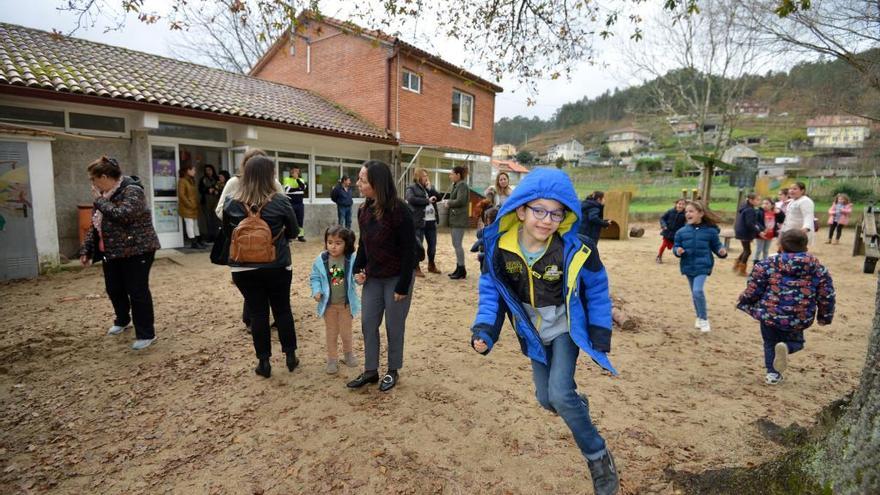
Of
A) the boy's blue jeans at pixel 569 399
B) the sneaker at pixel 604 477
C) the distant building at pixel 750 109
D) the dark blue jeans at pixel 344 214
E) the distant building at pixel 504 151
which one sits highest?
the distant building at pixel 504 151

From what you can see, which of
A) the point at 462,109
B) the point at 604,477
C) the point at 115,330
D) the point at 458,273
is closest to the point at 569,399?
the point at 604,477

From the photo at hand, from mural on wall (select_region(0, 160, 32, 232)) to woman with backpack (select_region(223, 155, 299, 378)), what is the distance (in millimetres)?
5701

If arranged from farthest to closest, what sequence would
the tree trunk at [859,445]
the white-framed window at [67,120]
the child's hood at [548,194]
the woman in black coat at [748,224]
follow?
1. the woman in black coat at [748,224]
2. the white-framed window at [67,120]
3. the child's hood at [548,194]
4. the tree trunk at [859,445]

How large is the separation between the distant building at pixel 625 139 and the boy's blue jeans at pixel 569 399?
324 feet

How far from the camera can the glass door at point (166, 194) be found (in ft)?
30.9

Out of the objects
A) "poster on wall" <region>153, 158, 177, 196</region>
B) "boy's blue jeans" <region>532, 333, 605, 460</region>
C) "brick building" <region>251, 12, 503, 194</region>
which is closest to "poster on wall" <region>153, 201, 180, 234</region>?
"poster on wall" <region>153, 158, 177, 196</region>

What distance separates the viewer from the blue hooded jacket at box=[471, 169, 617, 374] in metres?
2.18

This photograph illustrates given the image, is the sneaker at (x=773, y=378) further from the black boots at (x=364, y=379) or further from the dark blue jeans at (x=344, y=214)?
the dark blue jeans at (x=344, y=214)

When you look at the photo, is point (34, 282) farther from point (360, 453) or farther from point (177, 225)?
point (360, 453)

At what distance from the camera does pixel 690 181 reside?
37.0 m

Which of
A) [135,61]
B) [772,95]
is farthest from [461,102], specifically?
[772,95]

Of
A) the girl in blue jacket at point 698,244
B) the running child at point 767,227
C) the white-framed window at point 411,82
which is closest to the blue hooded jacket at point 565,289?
the girl in blue jacket at point 698,244

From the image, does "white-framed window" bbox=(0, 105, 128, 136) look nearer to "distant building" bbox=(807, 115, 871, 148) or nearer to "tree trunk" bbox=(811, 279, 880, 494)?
"tree trunk" bbox=(811, 279, 880, 494)

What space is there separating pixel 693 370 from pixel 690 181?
38.6 meters
